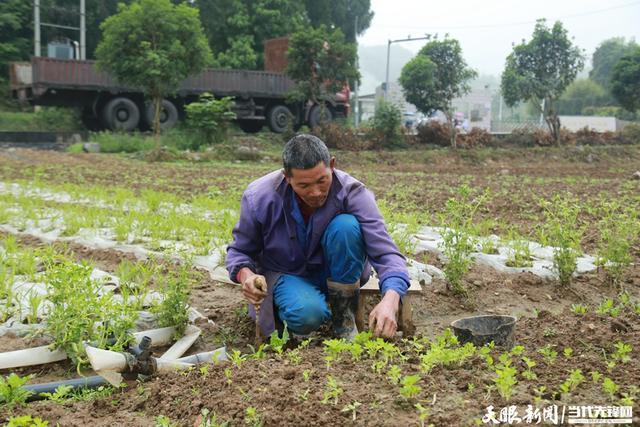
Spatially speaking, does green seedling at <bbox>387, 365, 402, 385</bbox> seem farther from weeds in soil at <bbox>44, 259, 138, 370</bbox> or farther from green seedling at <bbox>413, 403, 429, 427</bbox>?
weeds in soil at <bbox>44, 259, 138, 370</bbox>

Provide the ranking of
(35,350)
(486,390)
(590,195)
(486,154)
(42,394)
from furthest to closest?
(486,154), (590,195), (35,350), (42,394), (486,390)

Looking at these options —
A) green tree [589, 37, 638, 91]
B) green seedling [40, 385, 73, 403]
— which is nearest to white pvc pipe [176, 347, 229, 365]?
green seedling [40, 385, 73, 403]

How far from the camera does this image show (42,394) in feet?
7.70

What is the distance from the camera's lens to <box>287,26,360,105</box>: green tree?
18234 mm

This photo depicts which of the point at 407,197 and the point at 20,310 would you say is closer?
the point at 20,310

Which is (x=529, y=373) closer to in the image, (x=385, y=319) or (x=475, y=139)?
(x=385, y=319)

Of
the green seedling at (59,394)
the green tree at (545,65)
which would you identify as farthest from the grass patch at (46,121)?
the green seedling at (59,394)

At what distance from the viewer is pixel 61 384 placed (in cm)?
241

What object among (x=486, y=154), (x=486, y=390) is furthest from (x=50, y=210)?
(x=486, y=154)

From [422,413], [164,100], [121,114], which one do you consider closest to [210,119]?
[164,100]

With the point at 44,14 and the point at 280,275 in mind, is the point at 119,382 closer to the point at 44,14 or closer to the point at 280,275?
the point at 280,275

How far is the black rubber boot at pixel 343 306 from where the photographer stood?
2.97 meters

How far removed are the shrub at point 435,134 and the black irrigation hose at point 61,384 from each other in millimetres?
20214

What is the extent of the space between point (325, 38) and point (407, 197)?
11.7m
